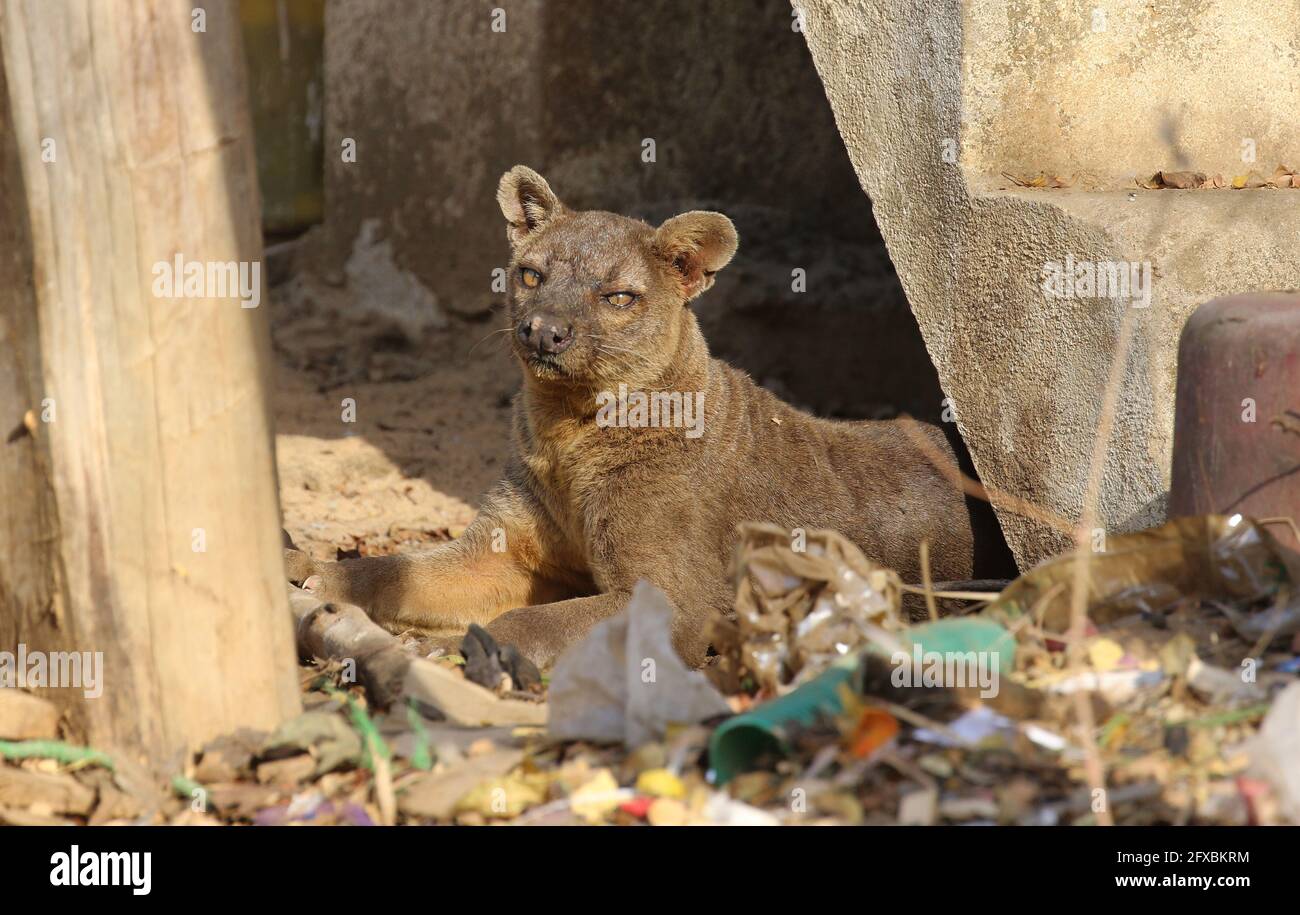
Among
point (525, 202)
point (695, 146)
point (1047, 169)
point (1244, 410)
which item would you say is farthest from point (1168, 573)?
point (695, 146)

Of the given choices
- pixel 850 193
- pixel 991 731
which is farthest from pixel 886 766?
pixel 850 193

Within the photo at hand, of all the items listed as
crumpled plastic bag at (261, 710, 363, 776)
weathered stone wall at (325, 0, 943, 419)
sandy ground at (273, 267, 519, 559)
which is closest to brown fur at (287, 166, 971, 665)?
sandy ground at (273, 267, 519, 559)

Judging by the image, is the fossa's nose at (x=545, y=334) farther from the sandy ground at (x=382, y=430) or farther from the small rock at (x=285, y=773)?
the small rock at (x=285, y=773)

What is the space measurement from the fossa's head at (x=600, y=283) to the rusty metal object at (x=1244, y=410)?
215 cm

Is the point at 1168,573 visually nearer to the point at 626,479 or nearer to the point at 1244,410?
the point at 1244,410

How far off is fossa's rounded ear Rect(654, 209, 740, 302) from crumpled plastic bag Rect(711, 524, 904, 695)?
2355mm

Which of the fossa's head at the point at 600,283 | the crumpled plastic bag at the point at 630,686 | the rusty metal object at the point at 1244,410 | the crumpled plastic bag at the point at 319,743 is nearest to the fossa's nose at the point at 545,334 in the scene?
the fossa's head at the point at 600,283

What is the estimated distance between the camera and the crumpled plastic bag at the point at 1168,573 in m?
3.58

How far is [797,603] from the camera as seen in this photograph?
343 cm

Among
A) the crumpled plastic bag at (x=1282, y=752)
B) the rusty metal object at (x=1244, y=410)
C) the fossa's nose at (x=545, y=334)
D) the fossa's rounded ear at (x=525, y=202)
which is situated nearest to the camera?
the crumpled plastic bag at (x=1282, y=752)

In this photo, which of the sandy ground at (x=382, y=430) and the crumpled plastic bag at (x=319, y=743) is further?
the sandy ground at (x=382, y=430)

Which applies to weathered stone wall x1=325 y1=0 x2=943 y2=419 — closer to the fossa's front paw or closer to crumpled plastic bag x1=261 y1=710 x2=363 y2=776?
the fossa's front paw

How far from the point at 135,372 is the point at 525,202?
2.96 metres

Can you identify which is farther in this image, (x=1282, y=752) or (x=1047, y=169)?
(x=1047, y=169)
